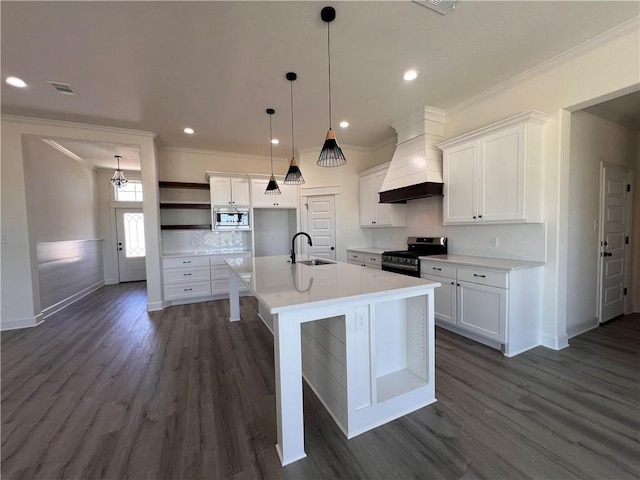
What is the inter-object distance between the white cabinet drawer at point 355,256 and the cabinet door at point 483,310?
2.01 m

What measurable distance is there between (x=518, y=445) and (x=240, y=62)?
Result: 3.54m

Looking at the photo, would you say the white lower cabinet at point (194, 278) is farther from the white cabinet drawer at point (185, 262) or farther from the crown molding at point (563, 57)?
the crown molding at point (563, 57)

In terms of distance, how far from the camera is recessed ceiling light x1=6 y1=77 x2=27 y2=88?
2.64 metres

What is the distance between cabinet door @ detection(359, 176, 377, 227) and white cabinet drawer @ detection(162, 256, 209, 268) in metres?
3.02

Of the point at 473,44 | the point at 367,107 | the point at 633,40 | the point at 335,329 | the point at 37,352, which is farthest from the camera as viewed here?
the point at 367,107

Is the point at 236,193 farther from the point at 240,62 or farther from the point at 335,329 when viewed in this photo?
the point at 335,329

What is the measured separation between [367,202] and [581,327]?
335 centimetres

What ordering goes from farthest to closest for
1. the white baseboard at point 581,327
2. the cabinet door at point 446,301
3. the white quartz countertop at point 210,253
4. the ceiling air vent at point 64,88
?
the white quartz countertop at point 210,253 → the cabinet door at point 446,301 → the white baseboard at point 581,327 → the ceiling air vent at point 64,88

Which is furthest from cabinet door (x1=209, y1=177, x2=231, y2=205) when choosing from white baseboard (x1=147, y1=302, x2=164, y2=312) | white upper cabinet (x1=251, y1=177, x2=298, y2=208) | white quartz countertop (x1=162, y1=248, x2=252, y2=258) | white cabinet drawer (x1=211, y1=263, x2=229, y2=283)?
white baseboard (x1=147, y1=302, x2=164, y2=312)

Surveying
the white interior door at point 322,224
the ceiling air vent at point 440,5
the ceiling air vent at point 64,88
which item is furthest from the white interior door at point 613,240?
Result: the ceiling air vent at point 64,88

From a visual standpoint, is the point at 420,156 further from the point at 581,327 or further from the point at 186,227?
the point at 186,227

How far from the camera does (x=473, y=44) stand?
231 centimetres

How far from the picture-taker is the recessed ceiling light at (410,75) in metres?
2.72

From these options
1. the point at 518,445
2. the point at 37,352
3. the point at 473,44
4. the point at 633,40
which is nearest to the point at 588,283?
the point at 633,40
